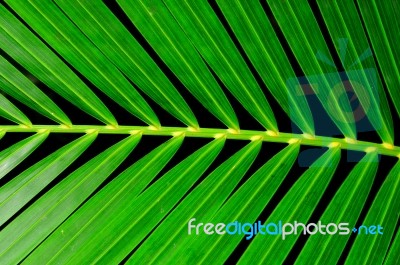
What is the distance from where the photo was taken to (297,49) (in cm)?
88

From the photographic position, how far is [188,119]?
94cm

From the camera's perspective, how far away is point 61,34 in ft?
2.77

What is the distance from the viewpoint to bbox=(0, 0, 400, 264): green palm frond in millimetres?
822

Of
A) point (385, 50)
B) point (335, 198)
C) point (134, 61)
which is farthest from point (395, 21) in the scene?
point (134, 61)

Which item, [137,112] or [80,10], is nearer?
[80,10]

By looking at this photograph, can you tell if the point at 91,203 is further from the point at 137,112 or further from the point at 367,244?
the point at 367,244

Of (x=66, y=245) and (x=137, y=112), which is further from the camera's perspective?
(x=137, y=112)

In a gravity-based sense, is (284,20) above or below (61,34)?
below

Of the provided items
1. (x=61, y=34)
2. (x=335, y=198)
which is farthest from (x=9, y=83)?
(x=335, y=198)

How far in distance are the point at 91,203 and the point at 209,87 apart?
0.30 meters

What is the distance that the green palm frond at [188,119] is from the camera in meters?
0.82

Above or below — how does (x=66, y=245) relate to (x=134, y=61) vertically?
below

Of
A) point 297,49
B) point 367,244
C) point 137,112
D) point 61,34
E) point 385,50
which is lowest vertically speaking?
point 367,244

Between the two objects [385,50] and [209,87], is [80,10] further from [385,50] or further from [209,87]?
[385,50]
